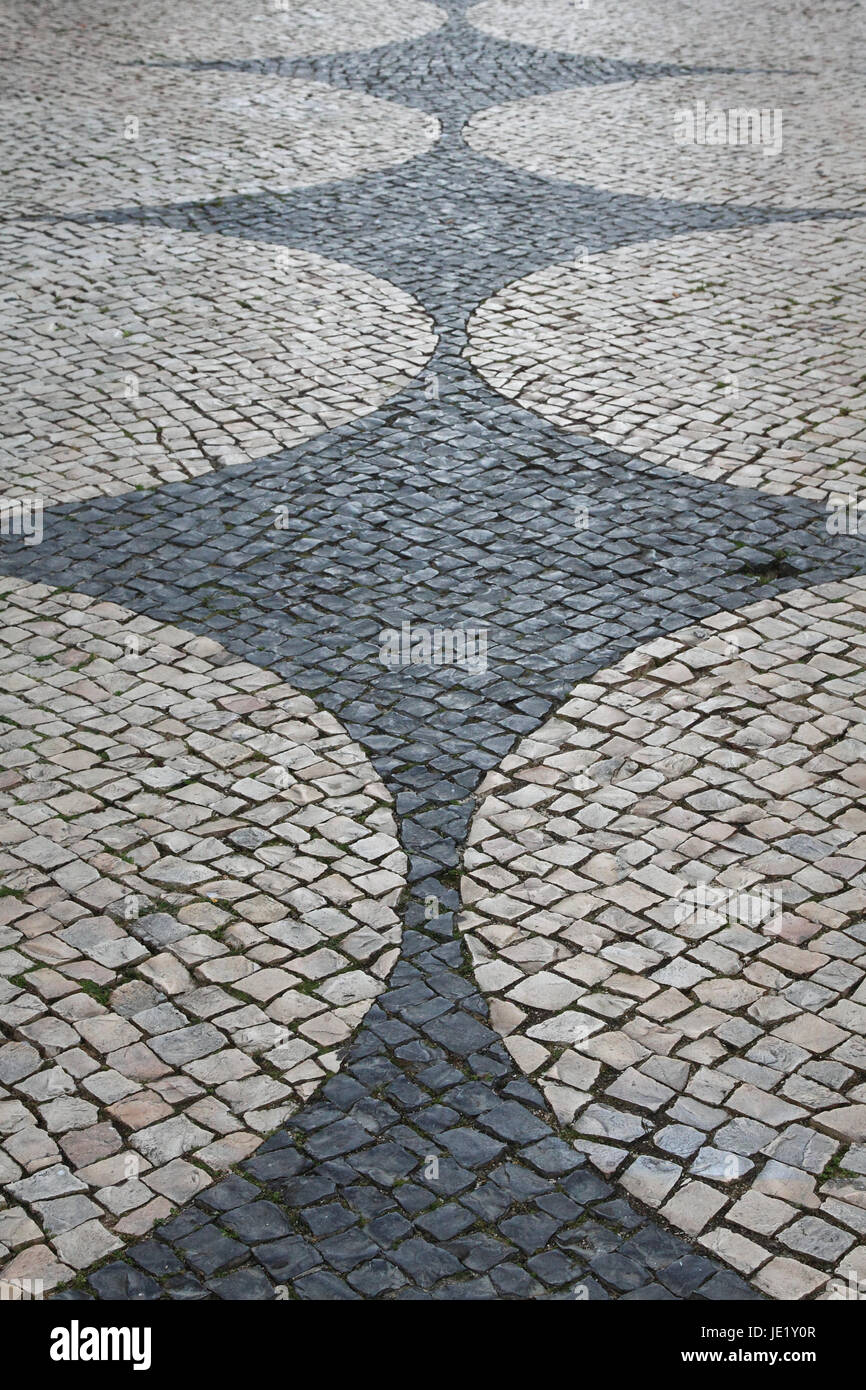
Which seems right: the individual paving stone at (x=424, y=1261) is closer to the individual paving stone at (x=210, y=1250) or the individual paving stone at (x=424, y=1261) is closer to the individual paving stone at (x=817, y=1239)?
the individual paving stone at (x=210, y=1250)

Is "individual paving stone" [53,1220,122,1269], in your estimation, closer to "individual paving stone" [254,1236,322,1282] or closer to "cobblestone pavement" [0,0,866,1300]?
"cobblestone pavement" [0,0,866,1300]

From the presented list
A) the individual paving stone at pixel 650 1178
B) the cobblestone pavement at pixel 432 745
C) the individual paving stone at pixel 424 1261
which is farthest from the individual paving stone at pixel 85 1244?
the individual paving stone at pixel 650 1178

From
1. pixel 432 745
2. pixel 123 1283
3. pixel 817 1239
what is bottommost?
pixel 123 1283

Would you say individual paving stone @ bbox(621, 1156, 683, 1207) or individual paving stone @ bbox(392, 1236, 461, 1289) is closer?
individual paving stone @ bbox(392, 1236, 461, 1289)

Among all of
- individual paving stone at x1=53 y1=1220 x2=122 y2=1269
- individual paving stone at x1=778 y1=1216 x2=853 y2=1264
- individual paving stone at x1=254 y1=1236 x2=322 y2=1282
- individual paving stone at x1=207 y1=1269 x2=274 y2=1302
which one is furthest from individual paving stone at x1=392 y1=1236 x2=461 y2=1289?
individual paving stone at x1=778 y1=1216 x2=853 y2=1264

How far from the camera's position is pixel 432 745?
19.1ft

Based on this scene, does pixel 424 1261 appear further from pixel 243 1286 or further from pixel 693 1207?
pixel 693 1207

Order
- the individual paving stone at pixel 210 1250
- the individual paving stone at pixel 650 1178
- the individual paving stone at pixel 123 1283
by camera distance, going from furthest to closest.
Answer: the individual paving stone at pixel 650 1178, the individual paving stone at pixel 210 1250, the individual paving stone at pixel 123 1283

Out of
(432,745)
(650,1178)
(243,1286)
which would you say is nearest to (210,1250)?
(243,1286)

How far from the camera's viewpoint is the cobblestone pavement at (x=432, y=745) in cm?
405

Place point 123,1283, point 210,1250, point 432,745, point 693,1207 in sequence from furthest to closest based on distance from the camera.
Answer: point 432,745 < point 693,1207 < point 210,1250 < point 123,1283

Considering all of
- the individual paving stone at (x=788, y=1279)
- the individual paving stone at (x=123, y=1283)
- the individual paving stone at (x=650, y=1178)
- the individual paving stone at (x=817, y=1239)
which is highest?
the individual paving stone at (x=650, y=1178)

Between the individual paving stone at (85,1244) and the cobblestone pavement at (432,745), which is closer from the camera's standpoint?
the individual paving stone at (85,1244)

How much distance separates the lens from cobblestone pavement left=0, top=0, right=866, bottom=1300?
4047mm
